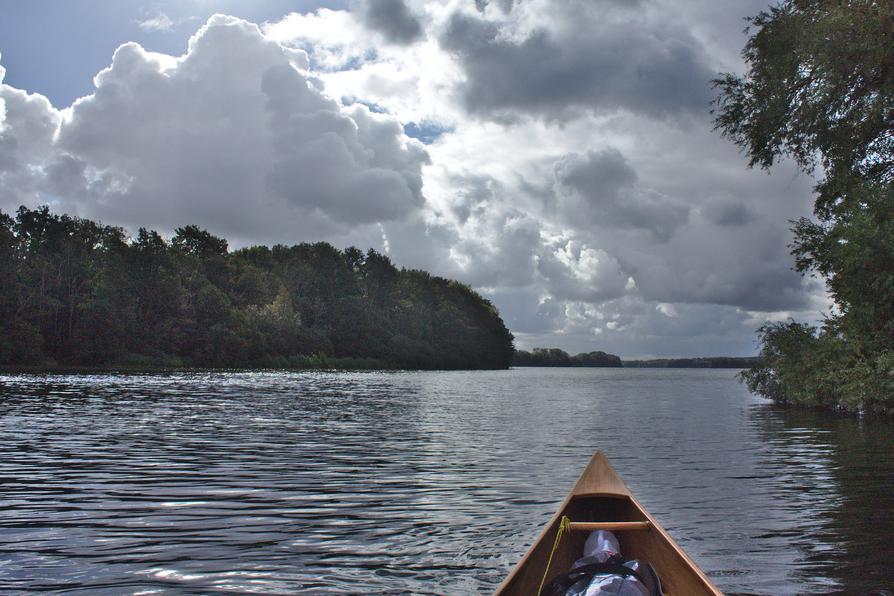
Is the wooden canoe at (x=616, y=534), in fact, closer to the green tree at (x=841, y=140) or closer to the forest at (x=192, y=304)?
the green tree at (x=841, y=140)

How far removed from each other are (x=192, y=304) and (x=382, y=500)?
91.2 meters

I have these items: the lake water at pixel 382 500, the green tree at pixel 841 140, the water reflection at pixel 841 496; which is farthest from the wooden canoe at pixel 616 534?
the green tree at pixel 841 140

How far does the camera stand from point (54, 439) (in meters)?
20.1

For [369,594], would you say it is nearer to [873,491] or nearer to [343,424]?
[873,491]

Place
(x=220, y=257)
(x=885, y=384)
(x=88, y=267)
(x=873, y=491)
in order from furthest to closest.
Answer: (x=220, y=257)
(x=88, y=267)
(x=885, y=384)
(x=873, y=491)

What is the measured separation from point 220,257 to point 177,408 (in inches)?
3425

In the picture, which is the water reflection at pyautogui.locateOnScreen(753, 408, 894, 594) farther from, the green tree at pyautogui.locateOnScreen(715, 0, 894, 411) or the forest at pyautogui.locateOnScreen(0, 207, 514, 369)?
the forest at pyautogui.locateOnScreen(0, 207, 514, 369)

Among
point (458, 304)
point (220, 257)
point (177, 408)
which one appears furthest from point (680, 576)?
point (458, 304)

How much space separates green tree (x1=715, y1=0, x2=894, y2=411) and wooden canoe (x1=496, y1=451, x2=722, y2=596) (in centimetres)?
1703

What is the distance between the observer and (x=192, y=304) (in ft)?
316

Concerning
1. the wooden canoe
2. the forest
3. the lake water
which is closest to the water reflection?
the lake water

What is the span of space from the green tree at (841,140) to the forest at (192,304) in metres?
74.0

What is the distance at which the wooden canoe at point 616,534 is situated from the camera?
6.39 metres

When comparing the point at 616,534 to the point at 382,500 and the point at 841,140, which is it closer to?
the point at 382,500
